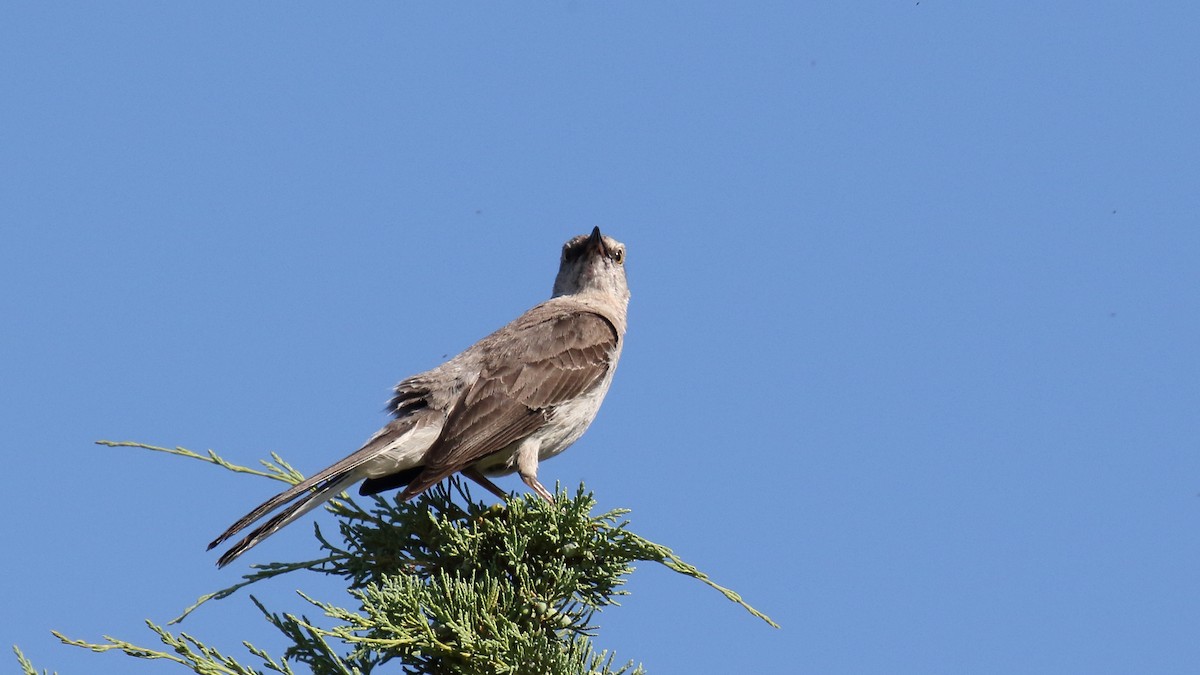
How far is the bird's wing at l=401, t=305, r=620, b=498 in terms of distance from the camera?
612 centimetres

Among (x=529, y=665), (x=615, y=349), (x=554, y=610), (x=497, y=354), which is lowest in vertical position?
(x=529, y=665)

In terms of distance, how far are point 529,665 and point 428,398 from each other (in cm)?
274

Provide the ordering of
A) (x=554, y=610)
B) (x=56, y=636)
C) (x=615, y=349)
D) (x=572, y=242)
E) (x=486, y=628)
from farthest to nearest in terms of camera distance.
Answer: (x=572, y=242) → (x=615, y=349) → (x=554, y=610) → (x=486, y=628) → (x=56, y=636)

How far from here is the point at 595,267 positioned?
28.5ft

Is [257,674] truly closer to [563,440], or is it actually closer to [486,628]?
[486,628]

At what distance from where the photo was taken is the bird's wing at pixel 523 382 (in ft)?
20.1

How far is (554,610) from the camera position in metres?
4.68

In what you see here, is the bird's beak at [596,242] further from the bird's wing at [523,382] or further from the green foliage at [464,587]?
the green foliage at [464,587]

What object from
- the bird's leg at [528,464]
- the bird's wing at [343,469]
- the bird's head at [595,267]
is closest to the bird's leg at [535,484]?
the bird's leg at [528,464]

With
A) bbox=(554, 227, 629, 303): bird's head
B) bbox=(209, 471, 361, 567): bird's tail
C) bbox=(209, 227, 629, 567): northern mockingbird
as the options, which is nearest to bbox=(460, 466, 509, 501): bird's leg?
bbox=(209, 227, 629, 567): northern mockingbird

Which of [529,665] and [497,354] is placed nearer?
[529,665]

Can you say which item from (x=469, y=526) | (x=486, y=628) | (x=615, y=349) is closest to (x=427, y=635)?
(x=486, y=628)

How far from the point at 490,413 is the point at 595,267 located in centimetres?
247

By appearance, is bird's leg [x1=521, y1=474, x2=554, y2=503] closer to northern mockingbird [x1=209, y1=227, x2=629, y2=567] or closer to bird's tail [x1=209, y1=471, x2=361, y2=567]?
northern mockingbird [x1=209, y1=227, x2=629, y2=567]
